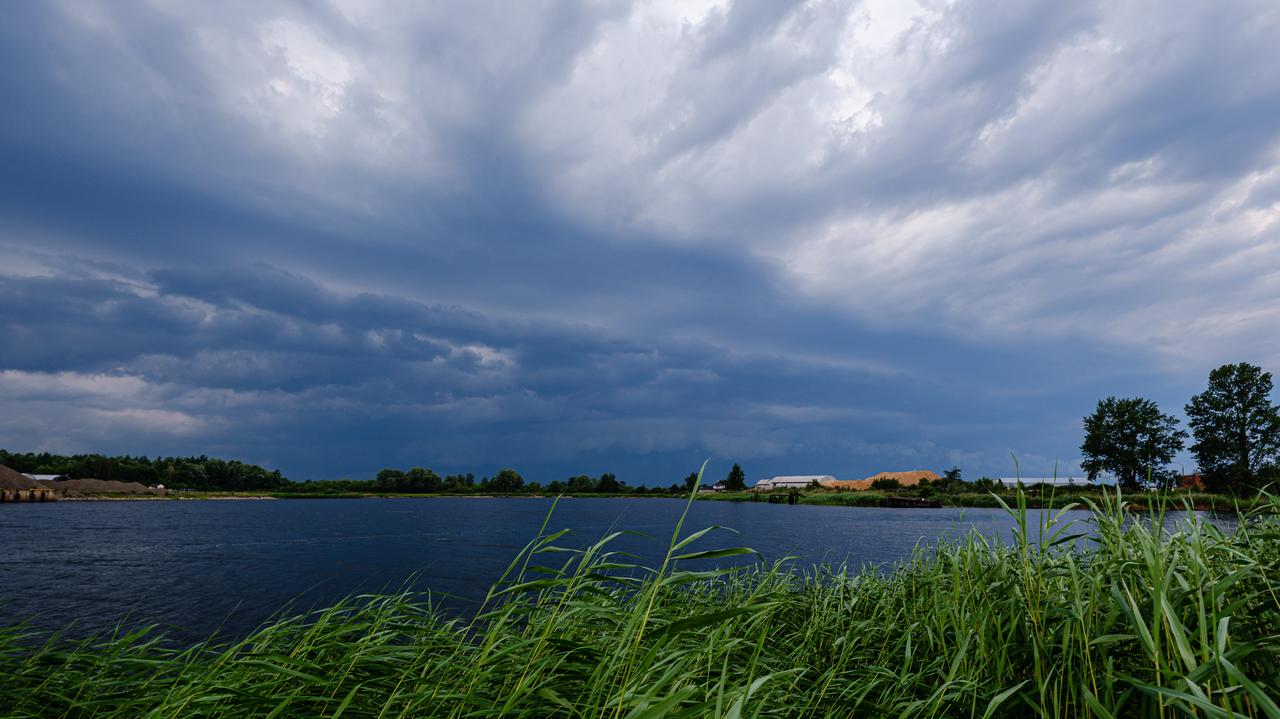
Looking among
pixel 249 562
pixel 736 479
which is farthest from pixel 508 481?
pixel 249 562

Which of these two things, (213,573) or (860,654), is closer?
(860,654)

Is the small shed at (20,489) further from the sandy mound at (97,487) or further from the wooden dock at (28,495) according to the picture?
the sandy mound at (97,487)

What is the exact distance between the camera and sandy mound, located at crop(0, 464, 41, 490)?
111550 mm

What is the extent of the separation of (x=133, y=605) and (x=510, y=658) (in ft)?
96.7

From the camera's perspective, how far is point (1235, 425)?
77.4 meters

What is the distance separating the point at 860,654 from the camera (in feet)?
23.8

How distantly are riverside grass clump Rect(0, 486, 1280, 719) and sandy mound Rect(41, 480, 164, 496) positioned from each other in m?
172

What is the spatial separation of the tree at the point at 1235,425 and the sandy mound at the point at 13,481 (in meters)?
203

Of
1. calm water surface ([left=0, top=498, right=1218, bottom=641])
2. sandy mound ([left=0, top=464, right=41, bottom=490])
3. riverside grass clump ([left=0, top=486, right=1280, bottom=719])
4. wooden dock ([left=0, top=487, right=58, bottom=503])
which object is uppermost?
riverside grass clump ([left=0, top=486, right=1280, bottom=719])

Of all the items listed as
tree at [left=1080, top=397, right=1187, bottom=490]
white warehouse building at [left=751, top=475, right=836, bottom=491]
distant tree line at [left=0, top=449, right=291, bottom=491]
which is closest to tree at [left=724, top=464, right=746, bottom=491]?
white warehouse building at [left=751, top=475, right=836, bottom=491]

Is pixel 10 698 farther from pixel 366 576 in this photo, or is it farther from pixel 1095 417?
pixel 1095 417

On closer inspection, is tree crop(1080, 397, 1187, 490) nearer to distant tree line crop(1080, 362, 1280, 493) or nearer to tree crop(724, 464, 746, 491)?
distant tree line crop(1080, 362, 1280, 493)

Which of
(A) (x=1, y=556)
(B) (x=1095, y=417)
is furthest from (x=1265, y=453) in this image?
(A) (x=1, y=556)

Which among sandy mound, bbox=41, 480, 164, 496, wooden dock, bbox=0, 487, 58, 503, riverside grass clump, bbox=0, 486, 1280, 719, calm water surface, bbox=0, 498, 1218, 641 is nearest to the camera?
riverside grass clump, bbox=0, 486, 1280, 719
